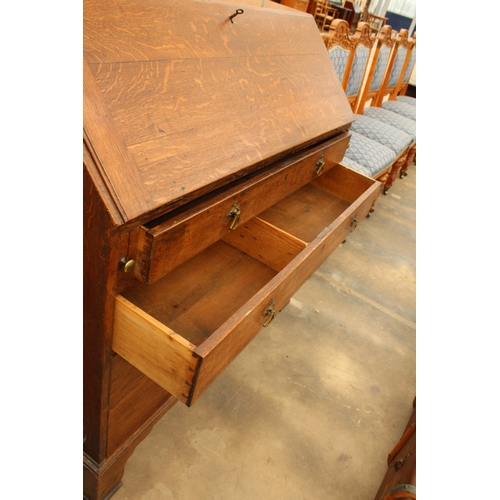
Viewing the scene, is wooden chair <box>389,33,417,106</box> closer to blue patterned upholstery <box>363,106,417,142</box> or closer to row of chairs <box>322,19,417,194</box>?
row of chairs <box>322,19,417,194</box>

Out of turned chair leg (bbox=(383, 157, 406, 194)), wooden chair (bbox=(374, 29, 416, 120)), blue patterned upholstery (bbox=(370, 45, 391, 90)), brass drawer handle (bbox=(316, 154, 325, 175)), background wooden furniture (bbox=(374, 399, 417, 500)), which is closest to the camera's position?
background wooden furniture (bbox=(374, 399, 417, 500))

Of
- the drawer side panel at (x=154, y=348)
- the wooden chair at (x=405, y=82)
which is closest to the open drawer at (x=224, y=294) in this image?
the drawer side panel at (x=154, y=348)

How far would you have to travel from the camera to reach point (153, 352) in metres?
0.83

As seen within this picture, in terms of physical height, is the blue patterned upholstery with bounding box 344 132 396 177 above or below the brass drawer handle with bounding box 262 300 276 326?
below

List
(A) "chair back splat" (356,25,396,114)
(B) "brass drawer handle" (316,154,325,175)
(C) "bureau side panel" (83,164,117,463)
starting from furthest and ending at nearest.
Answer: (A) "chair back splat" (356,25,396,114) → (B) "brass drawer handle" (316,154,325,175) → (C) "bureau side panel" (83,164,117,463)

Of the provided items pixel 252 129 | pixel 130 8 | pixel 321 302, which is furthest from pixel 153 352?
pixel 321 302

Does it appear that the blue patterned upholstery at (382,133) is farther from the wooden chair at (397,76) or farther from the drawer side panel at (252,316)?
the drawer side panel at (252,316)

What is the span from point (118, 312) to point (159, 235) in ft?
0.64

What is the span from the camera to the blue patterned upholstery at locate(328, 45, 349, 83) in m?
2.49

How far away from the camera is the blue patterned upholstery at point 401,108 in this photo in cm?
376

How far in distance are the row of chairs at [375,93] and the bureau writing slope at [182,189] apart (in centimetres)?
115

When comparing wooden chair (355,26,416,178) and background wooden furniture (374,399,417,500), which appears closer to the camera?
background wooden furniture (374,399,417,500)

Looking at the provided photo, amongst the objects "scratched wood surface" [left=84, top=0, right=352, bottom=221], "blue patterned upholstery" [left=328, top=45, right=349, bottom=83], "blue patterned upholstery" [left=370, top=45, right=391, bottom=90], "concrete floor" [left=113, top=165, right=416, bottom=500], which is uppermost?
"scratched wood surface" [left=84, top=0, right=352, bottom=221]

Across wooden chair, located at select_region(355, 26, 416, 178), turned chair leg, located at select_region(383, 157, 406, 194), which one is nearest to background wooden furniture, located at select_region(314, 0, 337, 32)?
wooden chair, located at select_region(355, 26, 416, 178)
